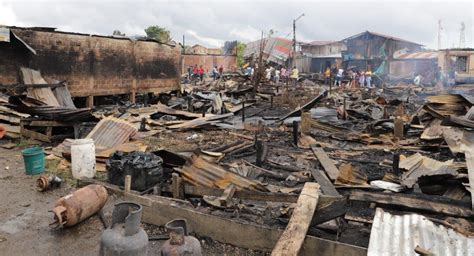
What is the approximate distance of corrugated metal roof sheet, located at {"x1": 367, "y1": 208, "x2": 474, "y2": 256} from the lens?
2.95m

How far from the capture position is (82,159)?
6.00 m

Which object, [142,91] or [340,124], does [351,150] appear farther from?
[142,91]

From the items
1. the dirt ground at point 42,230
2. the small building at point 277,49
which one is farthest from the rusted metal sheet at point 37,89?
the small building at point 277,49

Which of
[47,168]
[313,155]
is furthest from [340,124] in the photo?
[47,168]

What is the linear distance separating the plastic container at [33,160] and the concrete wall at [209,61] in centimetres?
3153

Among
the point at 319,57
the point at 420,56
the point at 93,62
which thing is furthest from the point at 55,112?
the point at 319,57

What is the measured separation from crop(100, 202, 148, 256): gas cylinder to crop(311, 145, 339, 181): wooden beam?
11.1 feet

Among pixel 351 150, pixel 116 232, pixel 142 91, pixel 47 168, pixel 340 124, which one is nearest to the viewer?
pixel 116 232

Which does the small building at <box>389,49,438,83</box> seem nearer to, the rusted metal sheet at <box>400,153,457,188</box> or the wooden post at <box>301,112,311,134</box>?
the wooden post at <box>301,112,311,134</box>

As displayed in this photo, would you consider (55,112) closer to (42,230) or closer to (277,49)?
(42,230)

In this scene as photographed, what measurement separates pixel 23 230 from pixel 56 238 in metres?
0.53

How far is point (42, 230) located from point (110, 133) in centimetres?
395

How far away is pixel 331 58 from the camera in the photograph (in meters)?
44.0

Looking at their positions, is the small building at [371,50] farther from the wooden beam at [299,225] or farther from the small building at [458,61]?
the wooden beam at [299,225]
